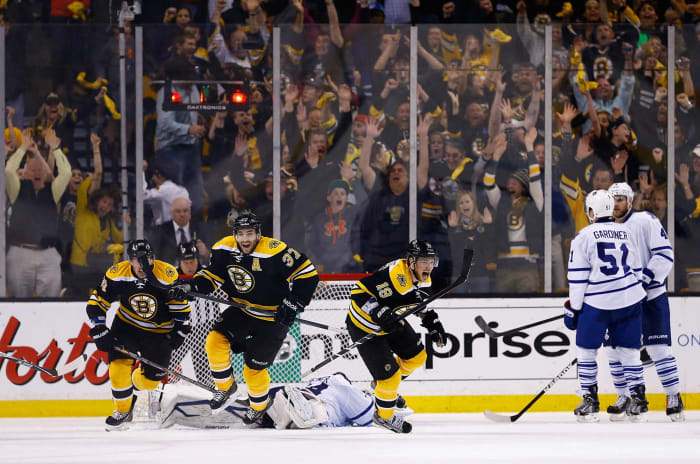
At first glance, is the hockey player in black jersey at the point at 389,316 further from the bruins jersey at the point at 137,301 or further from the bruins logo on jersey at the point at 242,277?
the bruins jersey at the point at 137,301

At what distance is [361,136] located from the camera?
6871mm

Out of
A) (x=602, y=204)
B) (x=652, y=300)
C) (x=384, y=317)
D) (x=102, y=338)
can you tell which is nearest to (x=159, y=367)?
(x=102, y=338)

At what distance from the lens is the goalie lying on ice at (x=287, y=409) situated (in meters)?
5.34

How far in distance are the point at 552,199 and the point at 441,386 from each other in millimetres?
1619

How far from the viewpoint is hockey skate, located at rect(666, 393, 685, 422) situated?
5.24 meters

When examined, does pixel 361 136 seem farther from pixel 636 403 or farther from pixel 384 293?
pixel 636 403

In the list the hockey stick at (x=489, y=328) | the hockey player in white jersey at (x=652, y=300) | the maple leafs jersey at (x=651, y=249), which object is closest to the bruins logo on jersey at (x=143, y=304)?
the hockey stick at (x=489, y=328)

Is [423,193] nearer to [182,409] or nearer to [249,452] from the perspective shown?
[182,409]

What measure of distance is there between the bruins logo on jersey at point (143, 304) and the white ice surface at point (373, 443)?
24.3 inches

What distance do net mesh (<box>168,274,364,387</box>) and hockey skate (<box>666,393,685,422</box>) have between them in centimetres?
180

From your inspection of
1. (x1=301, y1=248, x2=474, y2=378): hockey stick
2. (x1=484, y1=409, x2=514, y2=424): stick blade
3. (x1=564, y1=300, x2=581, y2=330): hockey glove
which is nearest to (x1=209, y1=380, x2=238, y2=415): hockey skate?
(x1=301, y1=248, x2=474, y2=378): hockey stick

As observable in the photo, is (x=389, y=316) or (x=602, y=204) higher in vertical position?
(x=602, y=204)

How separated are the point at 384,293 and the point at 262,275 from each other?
0.64 meters

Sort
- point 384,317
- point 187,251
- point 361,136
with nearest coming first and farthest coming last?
1. point 384,317
2. point 187,251
3. point 361,136
